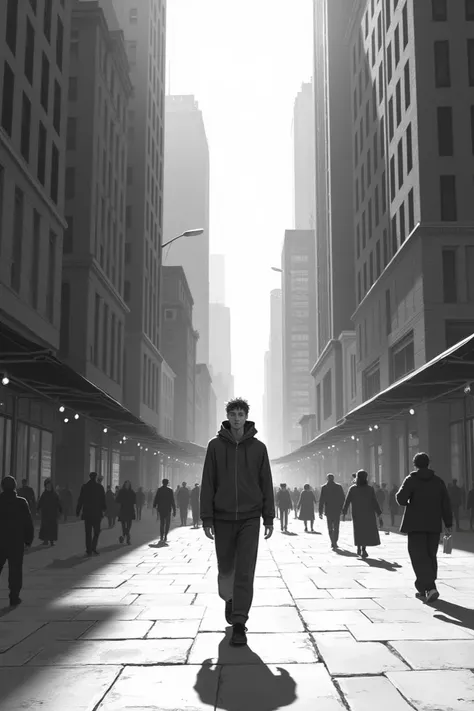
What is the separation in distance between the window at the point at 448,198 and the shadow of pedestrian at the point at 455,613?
28702 mm

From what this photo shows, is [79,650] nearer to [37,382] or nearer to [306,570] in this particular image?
[306,570]

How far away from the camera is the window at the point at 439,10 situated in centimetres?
3706

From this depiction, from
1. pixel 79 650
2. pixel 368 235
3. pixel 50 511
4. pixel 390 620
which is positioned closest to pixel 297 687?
pixel 79 650

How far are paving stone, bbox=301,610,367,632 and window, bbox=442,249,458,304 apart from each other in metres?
27.7

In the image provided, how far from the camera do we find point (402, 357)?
40.6 meters

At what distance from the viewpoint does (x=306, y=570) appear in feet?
45.9

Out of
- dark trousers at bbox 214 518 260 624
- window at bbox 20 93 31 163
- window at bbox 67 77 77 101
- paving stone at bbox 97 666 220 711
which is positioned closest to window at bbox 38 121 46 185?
window at bbox 20 93 31 163

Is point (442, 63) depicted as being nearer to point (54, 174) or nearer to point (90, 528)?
point (54, 174)

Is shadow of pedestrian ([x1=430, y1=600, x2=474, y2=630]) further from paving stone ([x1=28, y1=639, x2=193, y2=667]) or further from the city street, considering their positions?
paving stone ([x1=28, y1=639, x2=193, y2=667])

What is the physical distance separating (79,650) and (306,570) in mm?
7669

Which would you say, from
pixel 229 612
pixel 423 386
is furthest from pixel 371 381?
pixel 229 612

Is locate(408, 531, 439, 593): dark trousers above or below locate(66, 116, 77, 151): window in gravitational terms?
below

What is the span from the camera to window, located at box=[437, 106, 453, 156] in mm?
36594

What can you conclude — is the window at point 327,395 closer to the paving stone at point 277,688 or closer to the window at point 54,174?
the window at point 54,174
